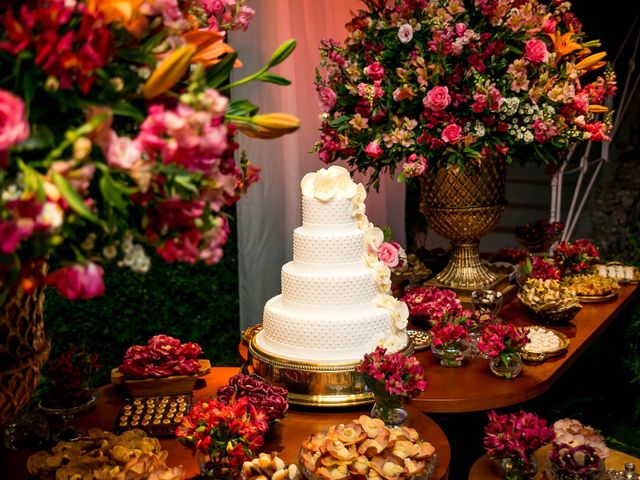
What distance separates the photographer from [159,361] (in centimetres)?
169

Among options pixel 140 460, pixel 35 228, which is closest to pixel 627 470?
pixel 140 460

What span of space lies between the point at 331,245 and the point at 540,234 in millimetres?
1445

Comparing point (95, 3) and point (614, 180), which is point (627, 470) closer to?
point (95, 3)

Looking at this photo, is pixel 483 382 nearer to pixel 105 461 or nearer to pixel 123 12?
pixel 105 461

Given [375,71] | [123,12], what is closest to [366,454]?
[123,12]

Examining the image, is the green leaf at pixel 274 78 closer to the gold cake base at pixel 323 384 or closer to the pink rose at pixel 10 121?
the pink rose at pixel 10 121

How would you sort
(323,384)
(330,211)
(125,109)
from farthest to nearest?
(330,211) < (323,384) < (125,109)

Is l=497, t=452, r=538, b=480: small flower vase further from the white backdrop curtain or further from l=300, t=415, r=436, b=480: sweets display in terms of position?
the white backdrop curtain

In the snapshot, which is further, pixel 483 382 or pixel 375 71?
pixel 375 71

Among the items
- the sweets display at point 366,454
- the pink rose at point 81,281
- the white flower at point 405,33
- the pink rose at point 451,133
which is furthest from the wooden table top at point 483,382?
the pink rose at point 81,281

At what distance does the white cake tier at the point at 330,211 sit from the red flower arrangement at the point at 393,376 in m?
0.40

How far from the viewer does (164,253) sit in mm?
770

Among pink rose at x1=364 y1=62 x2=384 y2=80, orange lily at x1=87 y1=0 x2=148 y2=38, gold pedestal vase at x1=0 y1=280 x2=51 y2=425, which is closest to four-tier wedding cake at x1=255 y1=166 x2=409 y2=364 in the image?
pink rose at x1=364 y1=62 x2=384 y2=80

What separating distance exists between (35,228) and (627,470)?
135 cm
